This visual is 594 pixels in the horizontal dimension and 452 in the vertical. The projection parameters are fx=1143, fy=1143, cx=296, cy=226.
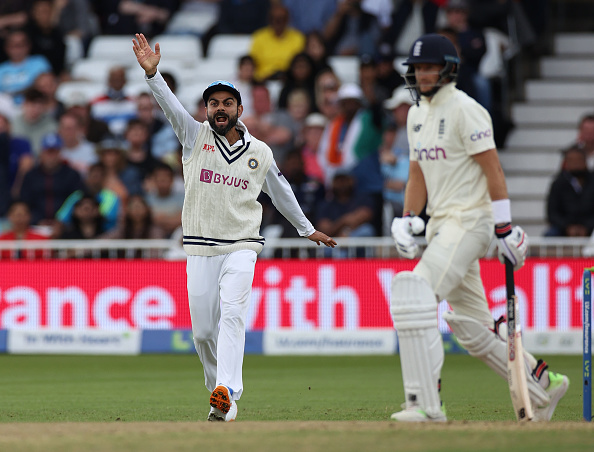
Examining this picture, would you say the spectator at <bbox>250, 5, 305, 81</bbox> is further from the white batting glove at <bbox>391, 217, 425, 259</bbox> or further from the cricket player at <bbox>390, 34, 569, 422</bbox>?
the white batting glove at <bbox>391, 217, 425, 259</bbox>

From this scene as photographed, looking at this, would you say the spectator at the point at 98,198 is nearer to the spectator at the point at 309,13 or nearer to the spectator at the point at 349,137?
the spectator at the point at 349,137

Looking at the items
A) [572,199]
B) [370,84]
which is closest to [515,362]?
[572,199]

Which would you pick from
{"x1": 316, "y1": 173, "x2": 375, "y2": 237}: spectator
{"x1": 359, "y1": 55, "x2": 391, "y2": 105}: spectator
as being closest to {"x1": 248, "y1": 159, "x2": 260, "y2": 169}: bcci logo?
{"x1": 316, "y1": 173, "x2": 375, "y2": 237}: spectator

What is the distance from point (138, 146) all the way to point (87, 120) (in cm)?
124

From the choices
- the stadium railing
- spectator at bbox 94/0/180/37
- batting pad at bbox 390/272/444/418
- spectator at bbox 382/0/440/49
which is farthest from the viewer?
spectator at bbox 94/0/180/37

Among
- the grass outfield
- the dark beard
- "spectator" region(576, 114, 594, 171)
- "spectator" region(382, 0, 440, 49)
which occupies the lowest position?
the grass outfield

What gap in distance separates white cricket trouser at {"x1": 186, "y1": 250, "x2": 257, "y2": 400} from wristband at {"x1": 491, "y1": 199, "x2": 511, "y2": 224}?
6.14ft

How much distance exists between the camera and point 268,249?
46.7 ft

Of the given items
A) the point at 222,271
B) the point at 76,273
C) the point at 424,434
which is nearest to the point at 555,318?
the point at 76,273

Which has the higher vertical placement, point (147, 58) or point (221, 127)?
point (147, 58)

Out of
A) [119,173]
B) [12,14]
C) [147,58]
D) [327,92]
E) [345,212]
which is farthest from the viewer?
[12,14]

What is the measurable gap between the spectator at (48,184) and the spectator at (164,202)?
1101mm

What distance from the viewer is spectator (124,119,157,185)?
15.7m

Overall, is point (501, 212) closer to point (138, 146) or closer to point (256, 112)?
point (138, 146)
